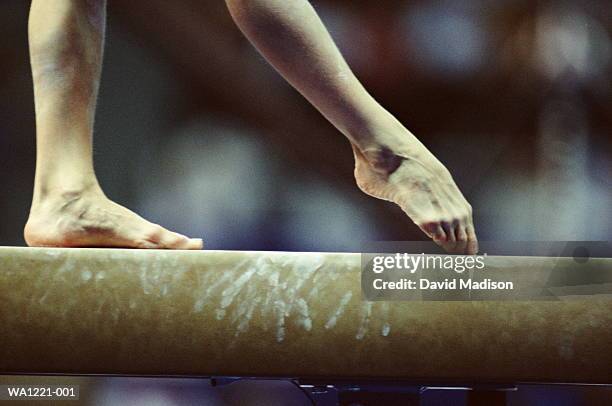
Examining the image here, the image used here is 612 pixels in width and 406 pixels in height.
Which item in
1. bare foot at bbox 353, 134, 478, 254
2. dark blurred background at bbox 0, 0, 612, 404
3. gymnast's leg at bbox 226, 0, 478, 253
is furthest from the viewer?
dark blurred background at bbox 0, 0, 612, 404

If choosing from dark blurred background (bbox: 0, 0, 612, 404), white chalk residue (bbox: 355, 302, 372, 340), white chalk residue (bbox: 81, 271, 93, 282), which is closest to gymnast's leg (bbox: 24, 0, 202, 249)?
white chalk residue (bbox: 81, 271, 93, 282)

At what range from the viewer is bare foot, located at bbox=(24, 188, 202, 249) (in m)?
1.02

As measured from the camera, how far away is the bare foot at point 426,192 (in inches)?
45.8

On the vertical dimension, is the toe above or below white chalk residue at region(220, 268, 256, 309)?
above

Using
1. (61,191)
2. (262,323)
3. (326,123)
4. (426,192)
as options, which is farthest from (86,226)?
(326,123)

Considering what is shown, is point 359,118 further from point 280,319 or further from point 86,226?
point 86,226

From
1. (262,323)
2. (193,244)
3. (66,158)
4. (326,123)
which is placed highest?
(326,123)

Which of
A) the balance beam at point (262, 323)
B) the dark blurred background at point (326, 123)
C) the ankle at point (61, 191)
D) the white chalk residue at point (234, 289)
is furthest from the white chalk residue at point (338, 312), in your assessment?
the dark blurred background at point (326, 123)

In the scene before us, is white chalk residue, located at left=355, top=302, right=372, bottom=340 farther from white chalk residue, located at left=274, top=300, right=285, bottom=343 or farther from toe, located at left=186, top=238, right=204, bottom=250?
toe, located at left=186, top=238, right=204, bottom=250

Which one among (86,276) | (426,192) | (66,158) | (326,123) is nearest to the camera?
(86,276)

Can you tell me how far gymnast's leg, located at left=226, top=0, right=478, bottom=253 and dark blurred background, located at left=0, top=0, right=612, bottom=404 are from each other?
0.36 metres

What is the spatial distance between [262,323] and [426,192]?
1.42 feet

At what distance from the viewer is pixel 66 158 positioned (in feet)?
3.41

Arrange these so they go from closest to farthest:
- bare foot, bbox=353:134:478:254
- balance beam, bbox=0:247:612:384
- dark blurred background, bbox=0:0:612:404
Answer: balance beam, bbox=0:247:612:384
bare foot, bbox=353:134:478:254
dark blurred background, bbox=0:0:612:404
